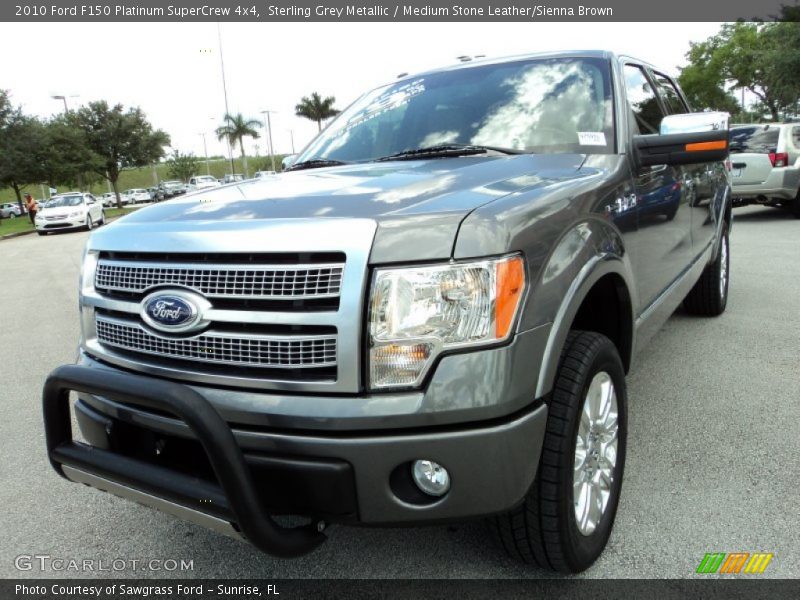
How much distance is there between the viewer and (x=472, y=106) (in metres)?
3.06

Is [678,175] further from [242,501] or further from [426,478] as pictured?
[242,501]

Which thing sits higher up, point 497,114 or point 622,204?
point 497,114

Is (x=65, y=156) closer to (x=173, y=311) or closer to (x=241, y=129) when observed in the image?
(x=241, y=129)

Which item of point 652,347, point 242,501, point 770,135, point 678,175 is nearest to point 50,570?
point 242,501

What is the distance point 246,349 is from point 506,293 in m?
0.73

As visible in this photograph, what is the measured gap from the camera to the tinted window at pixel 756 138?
11.2 m

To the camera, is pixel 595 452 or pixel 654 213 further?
pixel 654 213

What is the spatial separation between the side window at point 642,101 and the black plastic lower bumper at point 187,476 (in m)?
2.46

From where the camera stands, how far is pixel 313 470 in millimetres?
1720

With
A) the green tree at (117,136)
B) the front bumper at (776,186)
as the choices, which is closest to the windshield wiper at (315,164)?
the front bumper at (776,186)

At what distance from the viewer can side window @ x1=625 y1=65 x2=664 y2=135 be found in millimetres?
3229

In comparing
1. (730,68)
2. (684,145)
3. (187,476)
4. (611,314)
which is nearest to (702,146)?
(684,145)

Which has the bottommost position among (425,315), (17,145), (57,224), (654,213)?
(57,224)

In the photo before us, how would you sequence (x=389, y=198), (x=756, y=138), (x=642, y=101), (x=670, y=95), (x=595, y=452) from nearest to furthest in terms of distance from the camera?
(x=389, y=198) → (x=595, y=452) → (x=642, y=101) → (x=670, y=95) → (x=756, y=138)
